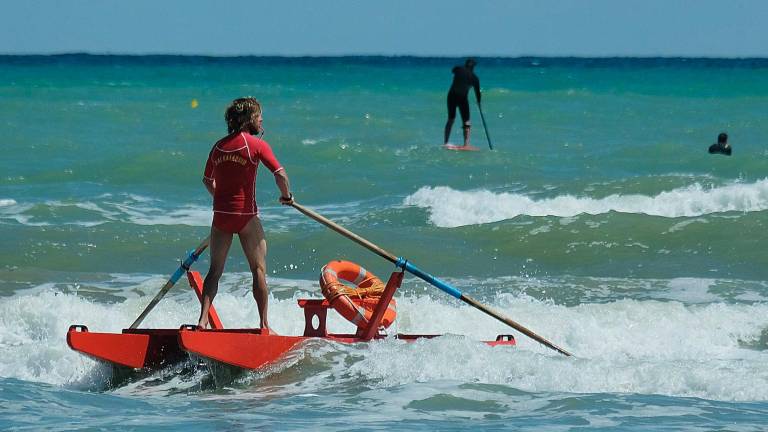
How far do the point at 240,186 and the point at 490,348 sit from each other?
6.43 ft

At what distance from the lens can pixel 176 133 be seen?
29.5 metres

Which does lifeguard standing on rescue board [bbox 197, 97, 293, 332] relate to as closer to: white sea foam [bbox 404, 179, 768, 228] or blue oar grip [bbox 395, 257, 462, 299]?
blue oar grip [bbox 395, 257, 462, 299]

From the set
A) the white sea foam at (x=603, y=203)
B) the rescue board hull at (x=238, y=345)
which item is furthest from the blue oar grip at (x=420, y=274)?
the white sea foam at (x=603, y=203)

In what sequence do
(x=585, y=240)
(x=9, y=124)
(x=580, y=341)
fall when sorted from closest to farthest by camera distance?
(x=580, y=341)
(x=585, y=240)
(x=9, y=124)

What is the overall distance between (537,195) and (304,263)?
569 cm

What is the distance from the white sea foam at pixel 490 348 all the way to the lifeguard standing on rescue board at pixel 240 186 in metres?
0.65

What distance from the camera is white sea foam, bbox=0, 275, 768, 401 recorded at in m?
8.43

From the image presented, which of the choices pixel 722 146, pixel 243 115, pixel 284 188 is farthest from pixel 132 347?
pixel 722 146

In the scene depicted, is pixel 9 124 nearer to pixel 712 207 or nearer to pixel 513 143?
pixel 513 143

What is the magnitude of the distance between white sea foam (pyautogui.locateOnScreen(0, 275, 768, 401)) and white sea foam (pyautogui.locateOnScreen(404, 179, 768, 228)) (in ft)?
15.1

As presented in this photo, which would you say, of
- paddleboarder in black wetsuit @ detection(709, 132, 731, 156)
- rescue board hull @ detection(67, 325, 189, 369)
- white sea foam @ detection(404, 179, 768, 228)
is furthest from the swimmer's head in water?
paddleboarder in black wetsuit @ detection(709, 132, 731, 156)

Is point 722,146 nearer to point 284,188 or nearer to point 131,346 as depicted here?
point 284,188

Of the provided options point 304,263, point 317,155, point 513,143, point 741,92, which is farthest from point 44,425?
point 741,92

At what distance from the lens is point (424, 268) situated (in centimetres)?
1361
